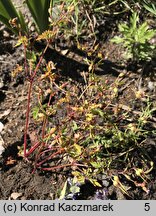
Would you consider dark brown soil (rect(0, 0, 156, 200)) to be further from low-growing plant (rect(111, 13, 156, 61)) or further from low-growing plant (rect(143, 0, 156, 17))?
low-growing plant (rect(143, 0, 156, 17))

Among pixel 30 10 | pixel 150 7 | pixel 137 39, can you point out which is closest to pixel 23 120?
pixel 30 10

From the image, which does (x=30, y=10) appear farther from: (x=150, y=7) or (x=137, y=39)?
(x=150, y=7)

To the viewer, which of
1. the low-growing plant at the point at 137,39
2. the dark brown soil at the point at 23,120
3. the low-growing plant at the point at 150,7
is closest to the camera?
the dark brown soil at the point at 23,120

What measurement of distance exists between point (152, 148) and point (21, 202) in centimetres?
70

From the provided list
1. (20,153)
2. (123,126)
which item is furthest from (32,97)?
(123,126)

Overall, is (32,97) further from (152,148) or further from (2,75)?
(152,148)

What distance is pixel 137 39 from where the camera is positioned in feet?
7.35

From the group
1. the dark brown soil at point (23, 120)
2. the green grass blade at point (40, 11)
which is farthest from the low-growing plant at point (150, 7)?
the green grass blade at point (40, 11)

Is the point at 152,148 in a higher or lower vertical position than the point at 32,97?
lower

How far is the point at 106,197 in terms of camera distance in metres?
1.97

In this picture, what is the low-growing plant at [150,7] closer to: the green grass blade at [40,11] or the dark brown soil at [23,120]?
the dark brown soil at [23,120]

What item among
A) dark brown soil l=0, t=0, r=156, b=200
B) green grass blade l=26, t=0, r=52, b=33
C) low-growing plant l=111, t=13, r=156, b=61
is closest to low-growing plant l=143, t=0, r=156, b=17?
low-growing plant l=111, t=13, r=156, b=61

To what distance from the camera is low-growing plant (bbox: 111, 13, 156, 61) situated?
7.33ft

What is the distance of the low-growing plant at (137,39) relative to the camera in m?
2.23
